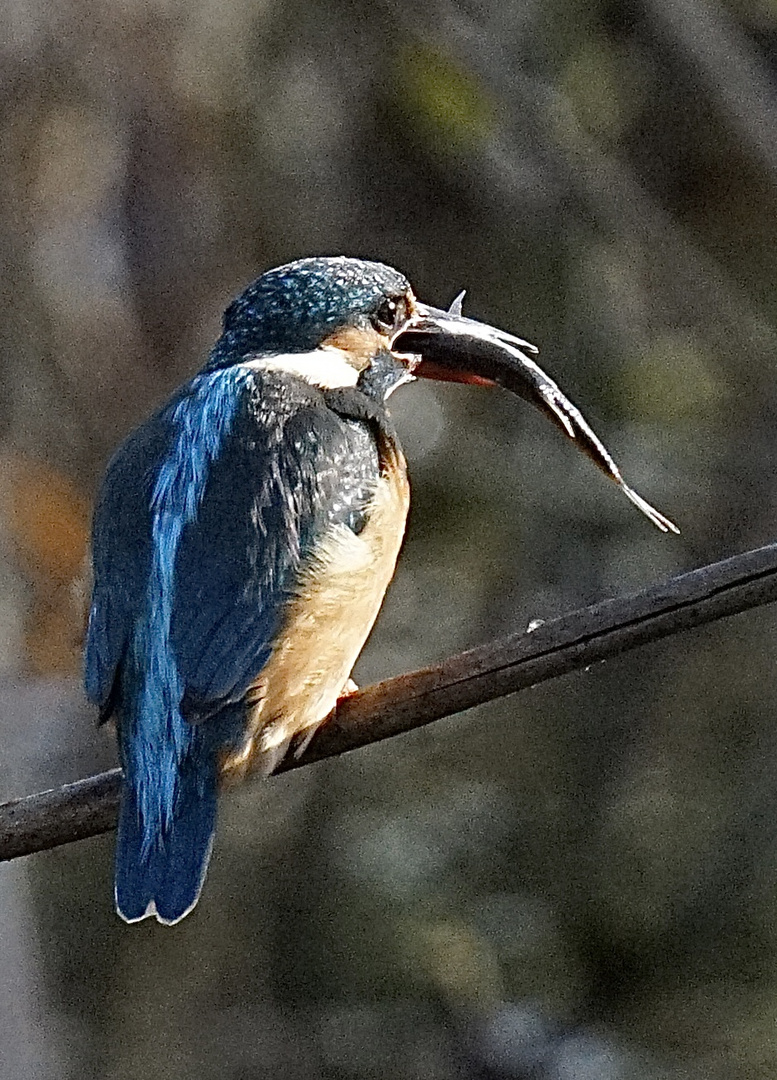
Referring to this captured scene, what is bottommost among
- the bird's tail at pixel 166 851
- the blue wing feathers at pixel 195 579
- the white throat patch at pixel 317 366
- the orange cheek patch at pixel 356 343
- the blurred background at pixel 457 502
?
the blurred background at pixel 457 502

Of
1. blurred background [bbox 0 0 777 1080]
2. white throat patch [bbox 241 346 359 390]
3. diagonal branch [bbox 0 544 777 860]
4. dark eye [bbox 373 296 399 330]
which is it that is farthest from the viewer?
blurred background [bbox 0 0 777 1080]

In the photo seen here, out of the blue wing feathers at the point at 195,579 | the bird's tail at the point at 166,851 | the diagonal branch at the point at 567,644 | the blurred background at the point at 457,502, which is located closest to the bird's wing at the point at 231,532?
the blue wing feathers at the point at 195,579

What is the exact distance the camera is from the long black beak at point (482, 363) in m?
2.51

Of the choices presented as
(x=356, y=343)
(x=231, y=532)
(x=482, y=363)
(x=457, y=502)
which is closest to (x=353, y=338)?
(x=356, y=343)

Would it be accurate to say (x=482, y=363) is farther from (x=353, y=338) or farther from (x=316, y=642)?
(x=316, y=642)

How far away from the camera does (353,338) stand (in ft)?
8.28

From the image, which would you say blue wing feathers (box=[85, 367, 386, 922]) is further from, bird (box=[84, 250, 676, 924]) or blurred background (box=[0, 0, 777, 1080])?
blurred background (box=[0, 0, 777, 1080])

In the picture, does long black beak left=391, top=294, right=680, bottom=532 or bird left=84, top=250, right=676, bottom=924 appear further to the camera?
long black beak left=391, top=294, right=680, bottom=532

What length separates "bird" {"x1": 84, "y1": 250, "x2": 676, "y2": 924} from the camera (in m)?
2.09

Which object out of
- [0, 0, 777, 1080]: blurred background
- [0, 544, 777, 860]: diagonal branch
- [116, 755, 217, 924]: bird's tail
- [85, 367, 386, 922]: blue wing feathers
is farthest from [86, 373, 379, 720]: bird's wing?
[0, 0, 777, 1080]: blurred background

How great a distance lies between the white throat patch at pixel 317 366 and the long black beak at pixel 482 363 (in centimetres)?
11

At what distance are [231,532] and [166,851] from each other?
39 centimetres

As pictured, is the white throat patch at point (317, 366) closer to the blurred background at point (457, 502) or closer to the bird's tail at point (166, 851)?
the bird's tail at point (166, 851)

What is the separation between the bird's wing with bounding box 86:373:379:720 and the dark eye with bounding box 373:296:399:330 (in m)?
0.24
